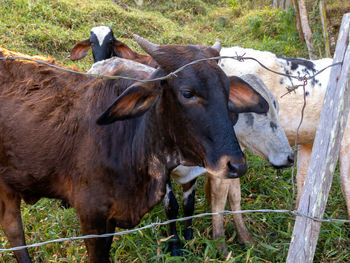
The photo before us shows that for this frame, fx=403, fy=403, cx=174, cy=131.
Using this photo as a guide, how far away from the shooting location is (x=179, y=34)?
9.03 m

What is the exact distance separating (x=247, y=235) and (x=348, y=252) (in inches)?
32.2

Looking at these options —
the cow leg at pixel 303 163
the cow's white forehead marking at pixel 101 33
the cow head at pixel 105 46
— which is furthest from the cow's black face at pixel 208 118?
the cow's white forehead marking at pixel 101 33

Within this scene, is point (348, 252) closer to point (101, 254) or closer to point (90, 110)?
point (101, 254)

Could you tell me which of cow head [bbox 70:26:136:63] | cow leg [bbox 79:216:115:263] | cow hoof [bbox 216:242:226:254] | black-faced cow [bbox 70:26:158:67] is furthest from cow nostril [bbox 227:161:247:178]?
cow head [bbox 70:26:136:63]

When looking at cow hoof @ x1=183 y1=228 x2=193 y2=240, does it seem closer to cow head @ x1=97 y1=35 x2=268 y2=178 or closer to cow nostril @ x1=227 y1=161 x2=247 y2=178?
cow head @ x1=97 y1=35 x2=268 y2=178

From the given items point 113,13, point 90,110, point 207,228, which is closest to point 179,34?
point 113,13

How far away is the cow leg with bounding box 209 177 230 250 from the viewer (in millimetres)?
3324

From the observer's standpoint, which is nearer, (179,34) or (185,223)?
(185,223)

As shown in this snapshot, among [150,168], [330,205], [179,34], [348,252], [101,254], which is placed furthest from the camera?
[179,34]

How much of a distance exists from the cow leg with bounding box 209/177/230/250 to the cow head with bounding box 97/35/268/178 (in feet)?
3.74

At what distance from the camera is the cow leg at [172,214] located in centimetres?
334

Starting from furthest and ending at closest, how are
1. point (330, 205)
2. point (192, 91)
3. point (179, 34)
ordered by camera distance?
point (179, 34), point (330, 205), point (192, 91)

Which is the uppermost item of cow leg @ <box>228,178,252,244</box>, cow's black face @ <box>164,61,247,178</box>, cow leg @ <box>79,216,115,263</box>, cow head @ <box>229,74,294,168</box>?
cow's black face @ <box>164,61,247,178</box>

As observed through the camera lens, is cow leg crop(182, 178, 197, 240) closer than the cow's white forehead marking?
Yes
